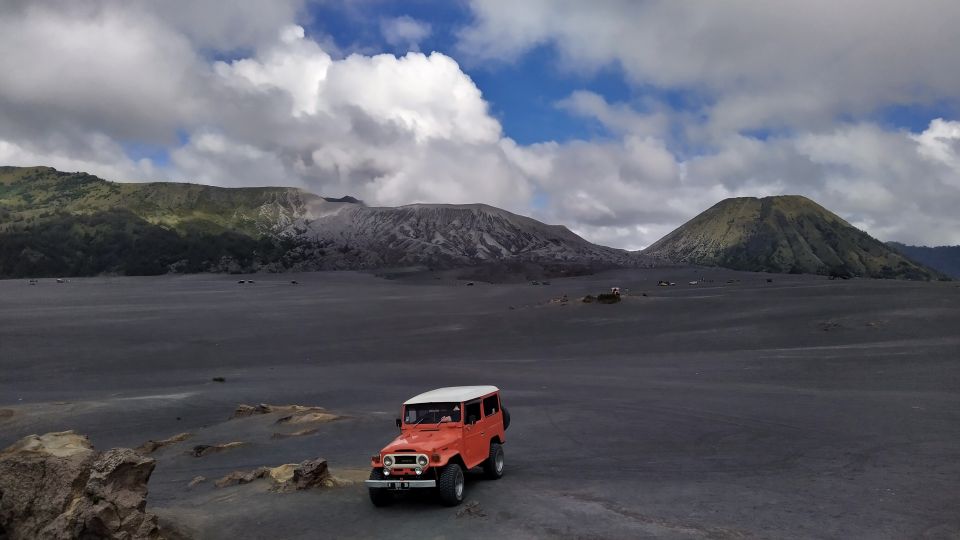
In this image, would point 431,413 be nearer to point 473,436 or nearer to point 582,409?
point 473,436

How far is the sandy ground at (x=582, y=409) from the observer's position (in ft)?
44.8

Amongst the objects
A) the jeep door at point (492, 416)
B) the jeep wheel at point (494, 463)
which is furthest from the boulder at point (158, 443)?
the jeep door at point (492, 416)

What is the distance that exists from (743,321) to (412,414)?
49573 mm

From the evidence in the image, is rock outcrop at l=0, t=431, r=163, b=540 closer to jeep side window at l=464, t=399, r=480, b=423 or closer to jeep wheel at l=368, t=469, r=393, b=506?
jeep wheel at l=368, t=469, r=393, b=506

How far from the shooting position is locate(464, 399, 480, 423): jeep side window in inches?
609

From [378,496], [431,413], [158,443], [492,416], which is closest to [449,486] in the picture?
[378,496]

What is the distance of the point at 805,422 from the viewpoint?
22.8m

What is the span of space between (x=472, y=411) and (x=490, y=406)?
3.91 feet

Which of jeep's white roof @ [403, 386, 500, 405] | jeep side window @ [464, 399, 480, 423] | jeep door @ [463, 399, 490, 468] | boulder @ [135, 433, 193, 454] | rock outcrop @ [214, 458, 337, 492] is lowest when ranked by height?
boulder @ [135, 433, 193, 454]

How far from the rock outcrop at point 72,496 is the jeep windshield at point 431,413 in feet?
19.5

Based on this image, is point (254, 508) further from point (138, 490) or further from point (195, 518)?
point (138, 490)

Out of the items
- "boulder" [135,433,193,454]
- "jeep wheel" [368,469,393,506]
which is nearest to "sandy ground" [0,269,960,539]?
"jeep wheel" [368,469,393,506]

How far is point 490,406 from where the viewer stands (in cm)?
1684

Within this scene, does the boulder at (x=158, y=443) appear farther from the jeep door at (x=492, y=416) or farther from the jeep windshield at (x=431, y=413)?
the jeep door at (x=492, y=416)
